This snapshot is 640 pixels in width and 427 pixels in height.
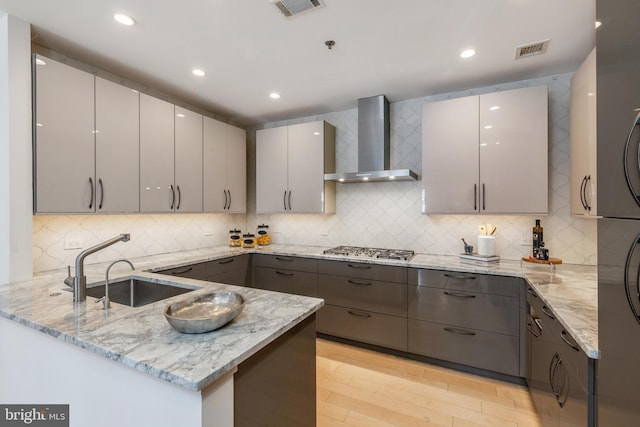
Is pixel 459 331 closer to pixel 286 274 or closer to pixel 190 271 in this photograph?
pixel 286 274

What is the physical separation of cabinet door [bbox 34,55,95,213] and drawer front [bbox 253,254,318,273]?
63.8 inches

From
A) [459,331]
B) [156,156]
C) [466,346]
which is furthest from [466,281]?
[156,156]

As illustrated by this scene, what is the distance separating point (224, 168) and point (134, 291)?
179cm

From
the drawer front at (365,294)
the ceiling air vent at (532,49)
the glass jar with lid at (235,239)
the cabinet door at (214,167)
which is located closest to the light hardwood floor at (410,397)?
the drawer front at (365,294)

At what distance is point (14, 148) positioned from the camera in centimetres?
172

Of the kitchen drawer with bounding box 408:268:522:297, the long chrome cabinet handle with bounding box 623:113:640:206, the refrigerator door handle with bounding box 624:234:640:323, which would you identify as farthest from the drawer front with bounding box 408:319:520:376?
the long chrome cabinet handle with bounding box 623:113:640:206

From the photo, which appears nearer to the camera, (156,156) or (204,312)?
(204,312)

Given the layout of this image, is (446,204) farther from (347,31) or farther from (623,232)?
(623,232)

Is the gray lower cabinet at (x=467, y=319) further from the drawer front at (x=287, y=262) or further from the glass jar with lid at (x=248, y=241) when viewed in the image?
the glass jar with lid at (x=248, y=241)

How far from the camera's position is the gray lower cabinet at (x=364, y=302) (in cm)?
255

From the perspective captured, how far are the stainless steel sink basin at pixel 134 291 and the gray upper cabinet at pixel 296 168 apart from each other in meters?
1.77

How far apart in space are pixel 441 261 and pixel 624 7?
2107 millimetres

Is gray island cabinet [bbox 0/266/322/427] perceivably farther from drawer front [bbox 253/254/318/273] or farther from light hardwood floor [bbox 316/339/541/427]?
drawer front [bbox 253/254/318/273]

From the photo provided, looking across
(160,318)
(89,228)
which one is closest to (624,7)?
(160,318)
